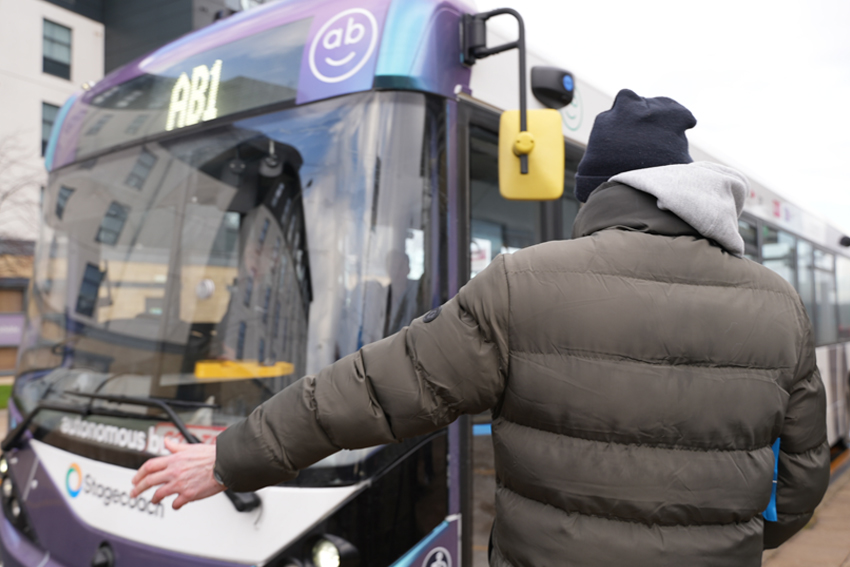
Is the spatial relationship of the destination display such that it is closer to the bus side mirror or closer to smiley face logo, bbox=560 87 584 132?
the bus side mirror

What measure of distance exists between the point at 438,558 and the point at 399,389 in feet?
4.31

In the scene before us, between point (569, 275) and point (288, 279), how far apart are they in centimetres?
140

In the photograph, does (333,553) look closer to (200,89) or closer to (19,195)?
(200,89)

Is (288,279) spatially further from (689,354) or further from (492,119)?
(689,354)

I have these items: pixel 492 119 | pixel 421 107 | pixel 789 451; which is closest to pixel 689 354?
pixel 789 451

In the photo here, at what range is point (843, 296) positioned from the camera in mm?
8852

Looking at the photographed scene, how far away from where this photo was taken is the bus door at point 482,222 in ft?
8.48

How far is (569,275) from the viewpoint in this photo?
129cm

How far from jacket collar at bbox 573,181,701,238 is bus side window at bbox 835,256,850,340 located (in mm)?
8490

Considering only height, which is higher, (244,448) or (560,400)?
(560,400)

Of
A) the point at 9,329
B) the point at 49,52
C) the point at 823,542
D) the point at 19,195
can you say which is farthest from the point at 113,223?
the point at 49,52

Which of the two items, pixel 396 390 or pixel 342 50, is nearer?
pixel 396 390

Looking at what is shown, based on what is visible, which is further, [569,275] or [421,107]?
[421,107]

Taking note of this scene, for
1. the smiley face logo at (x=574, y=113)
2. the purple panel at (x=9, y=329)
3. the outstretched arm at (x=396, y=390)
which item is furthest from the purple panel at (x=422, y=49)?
the purple panel at (x=9, y=329)
